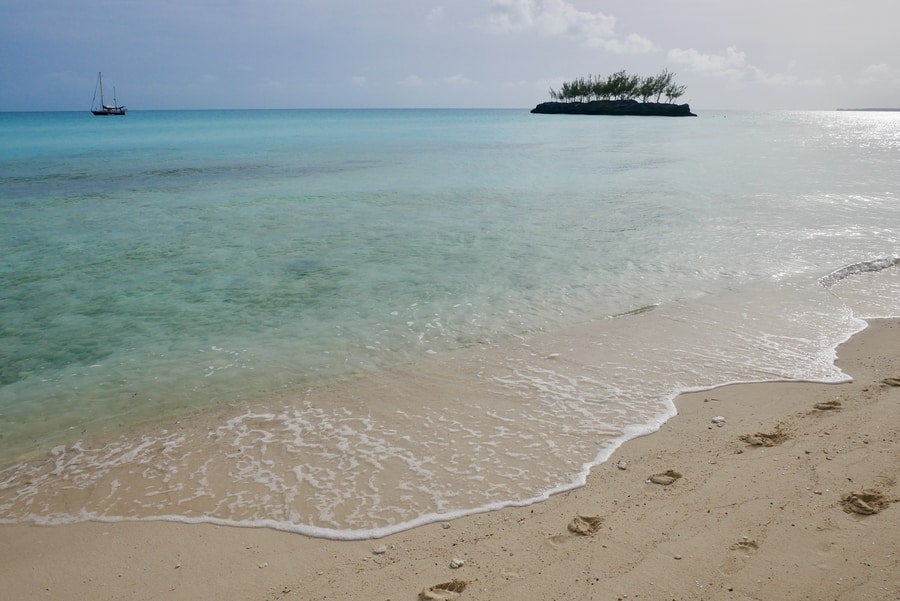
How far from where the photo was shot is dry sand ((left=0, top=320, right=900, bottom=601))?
308 cm

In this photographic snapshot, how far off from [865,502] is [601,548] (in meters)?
1.84

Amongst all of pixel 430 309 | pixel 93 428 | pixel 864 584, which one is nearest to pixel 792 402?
pixel 864 584

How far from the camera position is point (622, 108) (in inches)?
5039

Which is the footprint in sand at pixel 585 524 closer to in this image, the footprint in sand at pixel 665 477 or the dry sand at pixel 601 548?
the dry sand at pixel 601 548

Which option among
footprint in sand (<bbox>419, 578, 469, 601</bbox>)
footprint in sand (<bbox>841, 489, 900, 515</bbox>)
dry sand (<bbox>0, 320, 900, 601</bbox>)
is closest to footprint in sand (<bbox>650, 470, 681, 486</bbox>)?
dry sand (<bbox>0, 320, 900, 601</bbox>)

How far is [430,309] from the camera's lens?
7.98m

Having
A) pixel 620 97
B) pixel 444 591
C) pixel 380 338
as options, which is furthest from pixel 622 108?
pixel 444 591

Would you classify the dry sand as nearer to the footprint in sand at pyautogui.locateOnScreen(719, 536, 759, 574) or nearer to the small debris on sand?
the footprint in sand at pyautogui.locateOnScreen(719, 536, 759, 574)

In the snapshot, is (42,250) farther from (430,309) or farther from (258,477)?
(258,477)

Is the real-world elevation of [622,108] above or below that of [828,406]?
above

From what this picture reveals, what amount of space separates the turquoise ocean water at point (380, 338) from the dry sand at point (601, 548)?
0.24 metres

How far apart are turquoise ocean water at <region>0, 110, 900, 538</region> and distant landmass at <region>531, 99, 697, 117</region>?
116 m

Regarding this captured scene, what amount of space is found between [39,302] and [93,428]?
460cm

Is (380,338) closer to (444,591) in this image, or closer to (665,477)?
(665,477)
